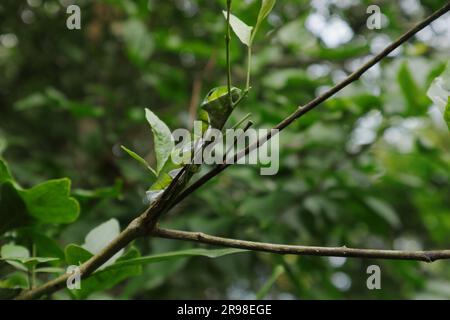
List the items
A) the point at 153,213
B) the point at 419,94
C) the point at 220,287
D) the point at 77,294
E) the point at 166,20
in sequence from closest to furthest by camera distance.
A: 1. the point at 153,213
2. the point at 77,294
3. the point at 419,94
4. the point at 220,287
5. the point at 166,20

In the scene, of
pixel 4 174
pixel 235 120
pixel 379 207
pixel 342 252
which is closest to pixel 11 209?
pixel 4 174

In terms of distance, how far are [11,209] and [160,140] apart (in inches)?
8.3

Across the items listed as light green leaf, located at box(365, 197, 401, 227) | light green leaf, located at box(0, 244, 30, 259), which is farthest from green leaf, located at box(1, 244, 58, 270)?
light green leaf, located at box(365, 197, 401, 227)

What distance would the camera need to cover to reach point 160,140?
1.47 feet

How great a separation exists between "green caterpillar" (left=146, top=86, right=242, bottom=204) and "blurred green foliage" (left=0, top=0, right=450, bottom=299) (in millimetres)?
249

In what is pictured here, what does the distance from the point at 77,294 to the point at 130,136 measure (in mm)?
754

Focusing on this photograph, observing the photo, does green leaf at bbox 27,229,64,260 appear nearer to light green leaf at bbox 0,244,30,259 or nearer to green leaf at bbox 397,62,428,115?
light green leaf at bbox 0,244,30,259

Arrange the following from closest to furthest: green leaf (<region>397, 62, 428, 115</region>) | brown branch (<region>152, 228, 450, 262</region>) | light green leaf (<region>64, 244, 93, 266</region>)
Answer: brown branch (<region>152, 228, 450, 262</region>) < light green leaf (<region>64, 244, 93, 266</region>) < green leaf (<region>397, 62, 428, 115</region>)

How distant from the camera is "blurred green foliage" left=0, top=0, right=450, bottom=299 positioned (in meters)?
0.99

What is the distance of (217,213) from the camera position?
3.39 feet

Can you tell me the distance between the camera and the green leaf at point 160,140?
44cm

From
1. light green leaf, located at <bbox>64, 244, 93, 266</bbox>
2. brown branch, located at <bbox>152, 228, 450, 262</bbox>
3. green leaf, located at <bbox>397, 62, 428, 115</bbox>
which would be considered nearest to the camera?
brown branch, located at <bbox>152, 228, 450, 262</bbox>
